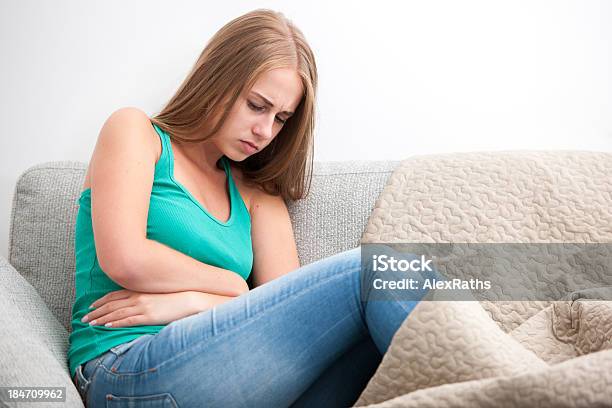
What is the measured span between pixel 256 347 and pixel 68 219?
65 cm

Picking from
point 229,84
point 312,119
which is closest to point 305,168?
A: point 312,119

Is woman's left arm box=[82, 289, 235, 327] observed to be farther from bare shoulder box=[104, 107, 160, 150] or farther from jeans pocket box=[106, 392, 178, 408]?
bare shoulder box=[104, 107, 160, 150]

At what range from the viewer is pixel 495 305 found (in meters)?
1.40

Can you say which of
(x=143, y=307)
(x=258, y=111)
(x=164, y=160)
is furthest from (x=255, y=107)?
(x=143, y=307)

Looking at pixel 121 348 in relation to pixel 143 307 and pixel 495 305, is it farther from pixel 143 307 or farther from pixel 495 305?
pixel 495 305

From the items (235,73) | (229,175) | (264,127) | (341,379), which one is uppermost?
(235,73)

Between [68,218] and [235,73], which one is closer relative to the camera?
[235,73]

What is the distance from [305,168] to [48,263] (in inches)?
24.2

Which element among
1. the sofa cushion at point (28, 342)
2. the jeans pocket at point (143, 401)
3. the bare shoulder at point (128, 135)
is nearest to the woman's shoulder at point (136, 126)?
the bare shoulder at point (128, 135)

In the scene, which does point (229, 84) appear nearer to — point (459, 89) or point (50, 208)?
point (50, 208)

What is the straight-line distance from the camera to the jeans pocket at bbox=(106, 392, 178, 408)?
109cm

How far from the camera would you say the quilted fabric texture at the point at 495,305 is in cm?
82

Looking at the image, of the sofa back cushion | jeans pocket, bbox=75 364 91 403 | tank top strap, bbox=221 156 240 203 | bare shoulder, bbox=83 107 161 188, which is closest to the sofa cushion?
jeans pocket, bbox=75 364 91 403

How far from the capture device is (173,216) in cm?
134
